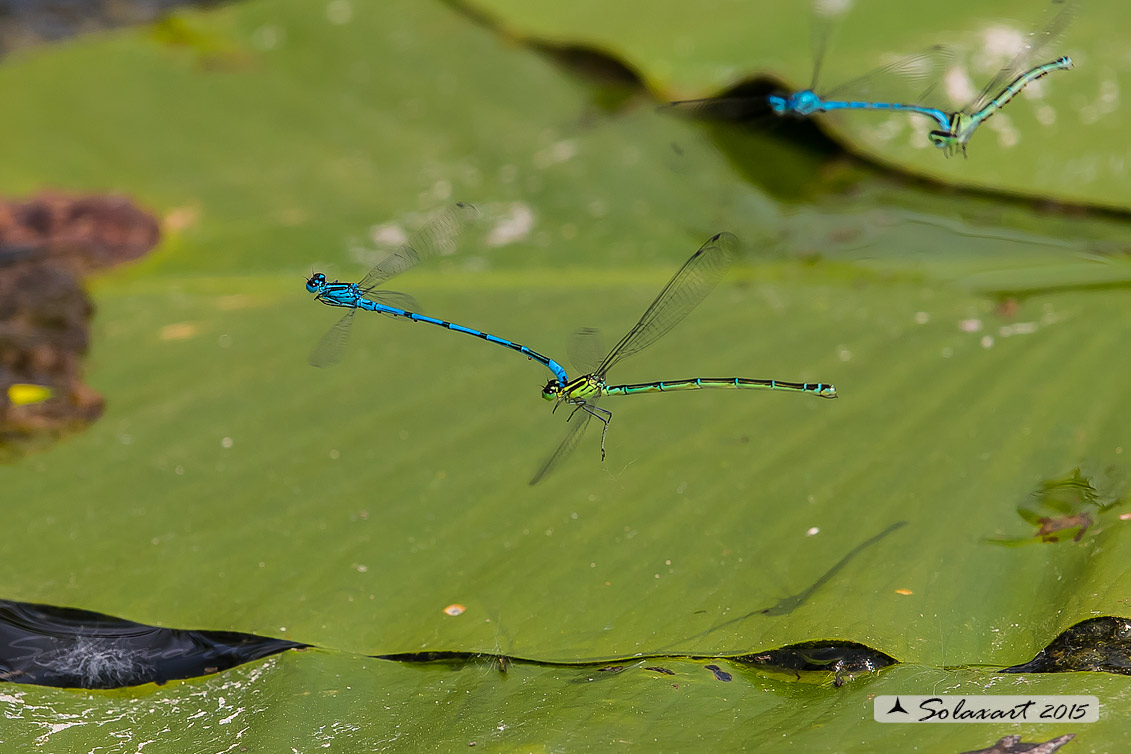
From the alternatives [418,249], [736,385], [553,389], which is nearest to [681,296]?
[736,385]

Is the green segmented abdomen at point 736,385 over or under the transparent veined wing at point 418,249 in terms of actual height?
under

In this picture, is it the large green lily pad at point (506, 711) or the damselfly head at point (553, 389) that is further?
the damselfly head at point (553, 389)

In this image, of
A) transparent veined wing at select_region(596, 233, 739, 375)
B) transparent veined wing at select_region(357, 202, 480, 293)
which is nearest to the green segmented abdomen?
transparent veined wing at select_region(596, 233, 739, 375)

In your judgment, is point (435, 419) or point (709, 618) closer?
point (709, 618)

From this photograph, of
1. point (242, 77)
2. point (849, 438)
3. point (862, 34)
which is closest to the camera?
point (849, 438)

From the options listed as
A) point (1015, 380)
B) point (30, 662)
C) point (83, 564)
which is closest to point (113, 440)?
point (83, 564)

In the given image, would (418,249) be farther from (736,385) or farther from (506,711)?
(506,711)

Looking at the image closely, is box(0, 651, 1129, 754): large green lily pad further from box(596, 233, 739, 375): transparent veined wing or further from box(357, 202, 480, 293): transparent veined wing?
box(357, 202, 480, 293): transparent veined wing

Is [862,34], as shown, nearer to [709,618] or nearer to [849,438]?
[849,438]

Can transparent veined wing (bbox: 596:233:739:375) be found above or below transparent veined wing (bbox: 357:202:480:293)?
below

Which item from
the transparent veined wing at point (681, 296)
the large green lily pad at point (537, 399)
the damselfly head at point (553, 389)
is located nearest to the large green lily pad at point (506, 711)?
the large green lily pad at point (537, 399)

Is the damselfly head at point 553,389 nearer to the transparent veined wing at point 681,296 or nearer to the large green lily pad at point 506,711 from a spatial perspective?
the transparent veined wing at point 681,296
